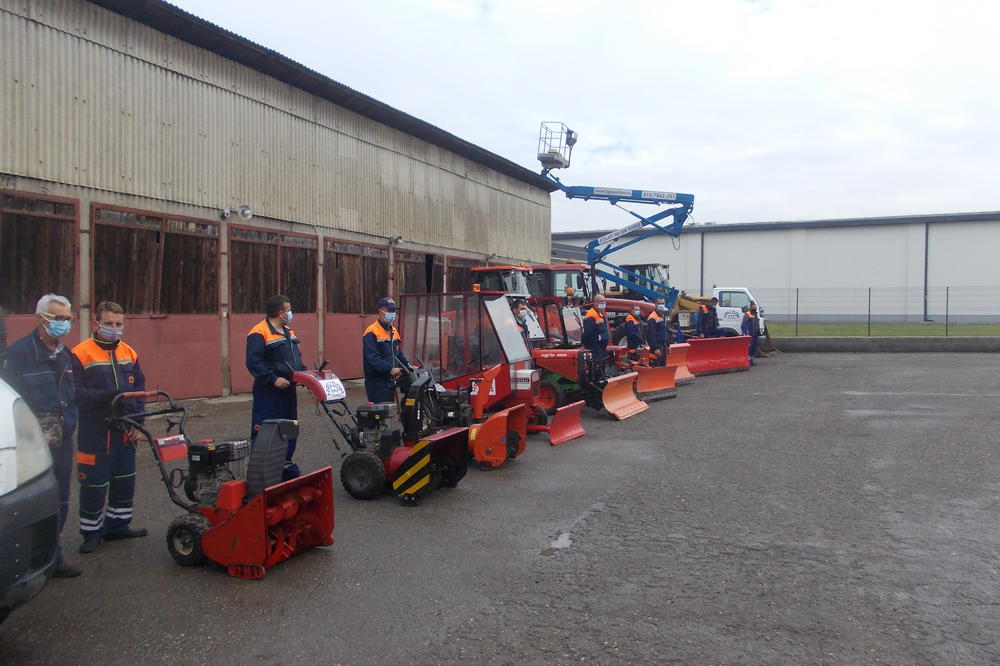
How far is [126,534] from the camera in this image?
5.78 metres

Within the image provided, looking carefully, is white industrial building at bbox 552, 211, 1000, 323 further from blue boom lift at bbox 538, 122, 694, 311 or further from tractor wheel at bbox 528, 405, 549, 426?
tractor wheel at bbox 528, 405, 549, 426

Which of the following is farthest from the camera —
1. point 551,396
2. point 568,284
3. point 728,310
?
point 728,310

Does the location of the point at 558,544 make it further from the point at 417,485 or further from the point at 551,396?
the point at 551,396

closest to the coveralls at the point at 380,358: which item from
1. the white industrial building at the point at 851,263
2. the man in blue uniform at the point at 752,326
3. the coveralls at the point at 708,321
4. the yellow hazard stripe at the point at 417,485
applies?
the yellow hazard stripe at the point at 417,485

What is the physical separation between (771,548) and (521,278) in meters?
11.9

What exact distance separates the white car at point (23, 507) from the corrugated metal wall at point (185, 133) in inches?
320

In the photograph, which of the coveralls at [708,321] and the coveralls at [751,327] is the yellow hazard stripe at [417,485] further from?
the coveralls at [708,321]

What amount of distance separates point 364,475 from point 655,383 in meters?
8.59

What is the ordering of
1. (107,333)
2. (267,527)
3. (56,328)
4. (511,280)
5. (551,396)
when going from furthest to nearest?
(511,280)
(551,396)
(107,333)
(56,328)
(267,527)

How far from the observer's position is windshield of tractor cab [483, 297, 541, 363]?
938 cm

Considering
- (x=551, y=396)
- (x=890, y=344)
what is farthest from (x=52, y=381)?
(x=890, y=344)

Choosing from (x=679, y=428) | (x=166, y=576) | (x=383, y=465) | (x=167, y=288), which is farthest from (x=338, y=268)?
(x=166, y=576)

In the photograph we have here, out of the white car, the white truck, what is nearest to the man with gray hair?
the white car

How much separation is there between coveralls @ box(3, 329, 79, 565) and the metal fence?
109 ft
